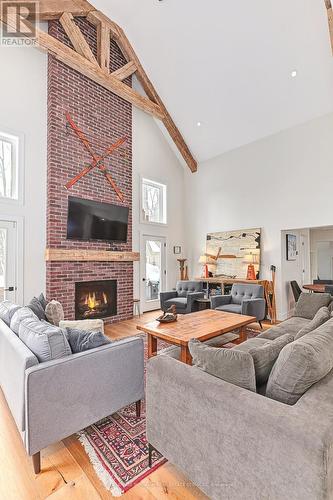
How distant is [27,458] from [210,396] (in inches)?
57.1

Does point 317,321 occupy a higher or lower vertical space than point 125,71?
lower

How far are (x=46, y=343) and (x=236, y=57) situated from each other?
5421mm

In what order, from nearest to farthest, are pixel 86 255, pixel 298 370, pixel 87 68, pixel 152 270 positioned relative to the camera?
pixel 298 370 → pixel 87 68 → pixel 86 255 → pixel 152 270

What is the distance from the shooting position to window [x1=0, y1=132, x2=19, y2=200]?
4.29 m

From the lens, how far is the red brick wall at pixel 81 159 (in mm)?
4531

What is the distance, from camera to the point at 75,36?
4551 mm

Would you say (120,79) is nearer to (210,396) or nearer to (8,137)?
(8,137)

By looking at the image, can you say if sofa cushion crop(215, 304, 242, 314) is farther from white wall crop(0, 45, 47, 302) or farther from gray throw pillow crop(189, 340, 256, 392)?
white wall crop(0, 45, 47, 302)

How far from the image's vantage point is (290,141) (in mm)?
5270

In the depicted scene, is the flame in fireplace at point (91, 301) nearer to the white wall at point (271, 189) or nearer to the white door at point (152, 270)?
Answer: the white door at point (152, 270)

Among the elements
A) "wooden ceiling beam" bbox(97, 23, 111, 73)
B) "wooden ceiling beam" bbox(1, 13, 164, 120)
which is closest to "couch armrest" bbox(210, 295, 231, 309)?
"wooden ceiling beam" bbox(1, 13, 164, 120)

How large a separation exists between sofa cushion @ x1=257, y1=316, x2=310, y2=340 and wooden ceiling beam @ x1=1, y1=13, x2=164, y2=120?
5304mm

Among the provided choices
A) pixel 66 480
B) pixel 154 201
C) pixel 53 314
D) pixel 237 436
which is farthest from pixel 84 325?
pixel 154 201

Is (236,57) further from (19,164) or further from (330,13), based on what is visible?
(19,164)
